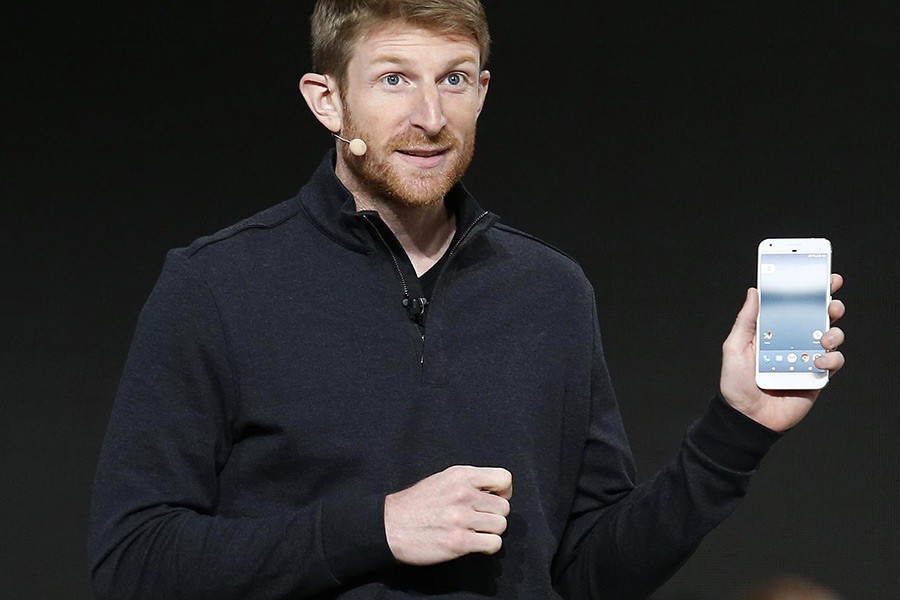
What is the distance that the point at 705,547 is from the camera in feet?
8.50

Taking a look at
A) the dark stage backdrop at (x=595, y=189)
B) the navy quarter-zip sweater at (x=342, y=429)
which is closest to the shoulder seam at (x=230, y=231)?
the navy quarter-zip sweater at (x=342, y=429)

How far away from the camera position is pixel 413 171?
1.37 m

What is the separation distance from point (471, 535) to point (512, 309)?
0.31m

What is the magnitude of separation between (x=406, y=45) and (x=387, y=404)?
0.35 m

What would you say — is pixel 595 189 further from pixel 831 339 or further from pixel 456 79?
pixel 831 339

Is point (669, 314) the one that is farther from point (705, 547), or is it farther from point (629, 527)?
point (629, 527)

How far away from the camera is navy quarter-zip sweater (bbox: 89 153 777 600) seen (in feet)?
4.14

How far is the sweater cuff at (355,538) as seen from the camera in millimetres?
1218

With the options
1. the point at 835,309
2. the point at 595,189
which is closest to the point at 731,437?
the point at 835,309

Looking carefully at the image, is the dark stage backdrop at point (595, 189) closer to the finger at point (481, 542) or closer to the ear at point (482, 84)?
the ear at point (482, 84)

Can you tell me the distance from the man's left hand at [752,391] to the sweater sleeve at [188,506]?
0.36 meters

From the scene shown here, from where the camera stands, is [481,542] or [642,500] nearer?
[481,542]

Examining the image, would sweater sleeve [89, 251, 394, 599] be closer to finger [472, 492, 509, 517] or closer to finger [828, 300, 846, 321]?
finger [472, 492, 509, 517]

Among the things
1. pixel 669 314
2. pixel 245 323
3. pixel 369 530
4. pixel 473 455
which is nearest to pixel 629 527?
pixel 473 455
